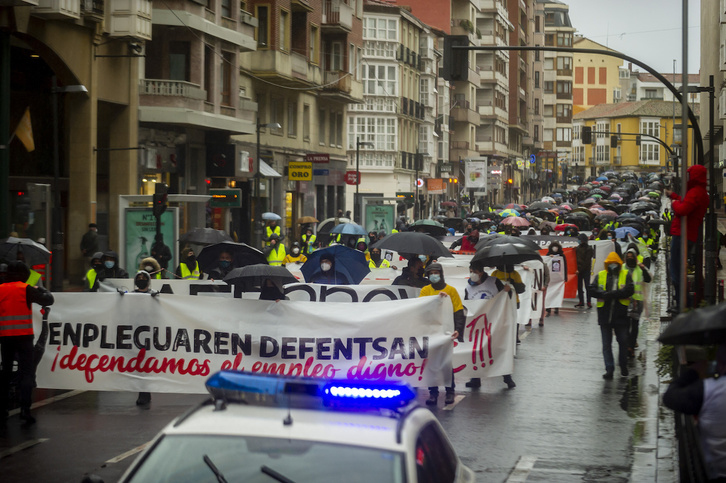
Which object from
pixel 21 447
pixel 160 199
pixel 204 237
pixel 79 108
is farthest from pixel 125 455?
pixel 79 108

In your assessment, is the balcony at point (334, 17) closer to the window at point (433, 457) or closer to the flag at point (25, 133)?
the flag at point (25, 133)

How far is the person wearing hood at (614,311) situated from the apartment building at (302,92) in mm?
25472

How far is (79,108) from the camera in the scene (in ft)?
101

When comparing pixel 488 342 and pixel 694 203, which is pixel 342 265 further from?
pixel 694 203

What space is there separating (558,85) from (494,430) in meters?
158

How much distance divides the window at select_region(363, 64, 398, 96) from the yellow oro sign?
30.5m

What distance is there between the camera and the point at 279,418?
4.85 m

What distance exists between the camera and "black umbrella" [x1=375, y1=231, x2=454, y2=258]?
19.9 meters

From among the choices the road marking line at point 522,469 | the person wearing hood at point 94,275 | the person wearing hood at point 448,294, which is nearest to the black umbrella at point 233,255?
the person wearing hood at point 94,275

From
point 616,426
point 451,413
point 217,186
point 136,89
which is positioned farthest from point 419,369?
point 217,186

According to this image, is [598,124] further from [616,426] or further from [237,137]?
[616,426]

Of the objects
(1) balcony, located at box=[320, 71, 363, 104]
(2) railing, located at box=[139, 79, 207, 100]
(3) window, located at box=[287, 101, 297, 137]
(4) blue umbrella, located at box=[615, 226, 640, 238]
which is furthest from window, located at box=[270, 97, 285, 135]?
(4) blue umbrella, located at box=[615, 226, 640, 238]

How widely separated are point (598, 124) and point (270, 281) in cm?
17710

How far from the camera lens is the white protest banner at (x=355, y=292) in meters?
16.1
